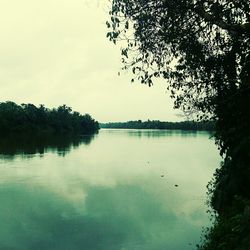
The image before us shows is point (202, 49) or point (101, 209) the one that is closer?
point (202, 49)

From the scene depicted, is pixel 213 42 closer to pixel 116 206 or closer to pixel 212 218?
pixel 212 218

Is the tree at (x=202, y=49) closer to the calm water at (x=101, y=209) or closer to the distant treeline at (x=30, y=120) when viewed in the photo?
the calm water at (x=101, y=209)

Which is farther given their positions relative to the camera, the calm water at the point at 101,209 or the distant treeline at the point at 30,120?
the distant treeline at the point at 30,120

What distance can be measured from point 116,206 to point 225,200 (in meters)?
12.5

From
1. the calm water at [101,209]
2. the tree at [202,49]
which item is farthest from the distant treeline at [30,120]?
the tree at [202,49]

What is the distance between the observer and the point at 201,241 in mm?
21266

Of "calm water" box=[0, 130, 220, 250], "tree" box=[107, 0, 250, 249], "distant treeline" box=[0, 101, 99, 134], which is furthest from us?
"distant treeline" box=[0, 101, 99, 134]

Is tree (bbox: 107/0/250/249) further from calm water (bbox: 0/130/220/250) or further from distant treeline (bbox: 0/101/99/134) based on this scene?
distant treeline (bbox: 0/101/99/134)

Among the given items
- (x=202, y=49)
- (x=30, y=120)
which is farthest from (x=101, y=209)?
(x=30, y=120)

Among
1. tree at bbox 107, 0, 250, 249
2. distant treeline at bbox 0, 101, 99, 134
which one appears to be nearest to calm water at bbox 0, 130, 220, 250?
tree at bbox 107, 0, 250, 249

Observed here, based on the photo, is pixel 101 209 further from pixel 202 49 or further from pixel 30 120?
pixel 30 120

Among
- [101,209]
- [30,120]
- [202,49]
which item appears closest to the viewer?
[202,49]

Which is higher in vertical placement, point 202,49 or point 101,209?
point 202,49

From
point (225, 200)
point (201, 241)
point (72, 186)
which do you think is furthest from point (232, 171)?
point (72, 186)
